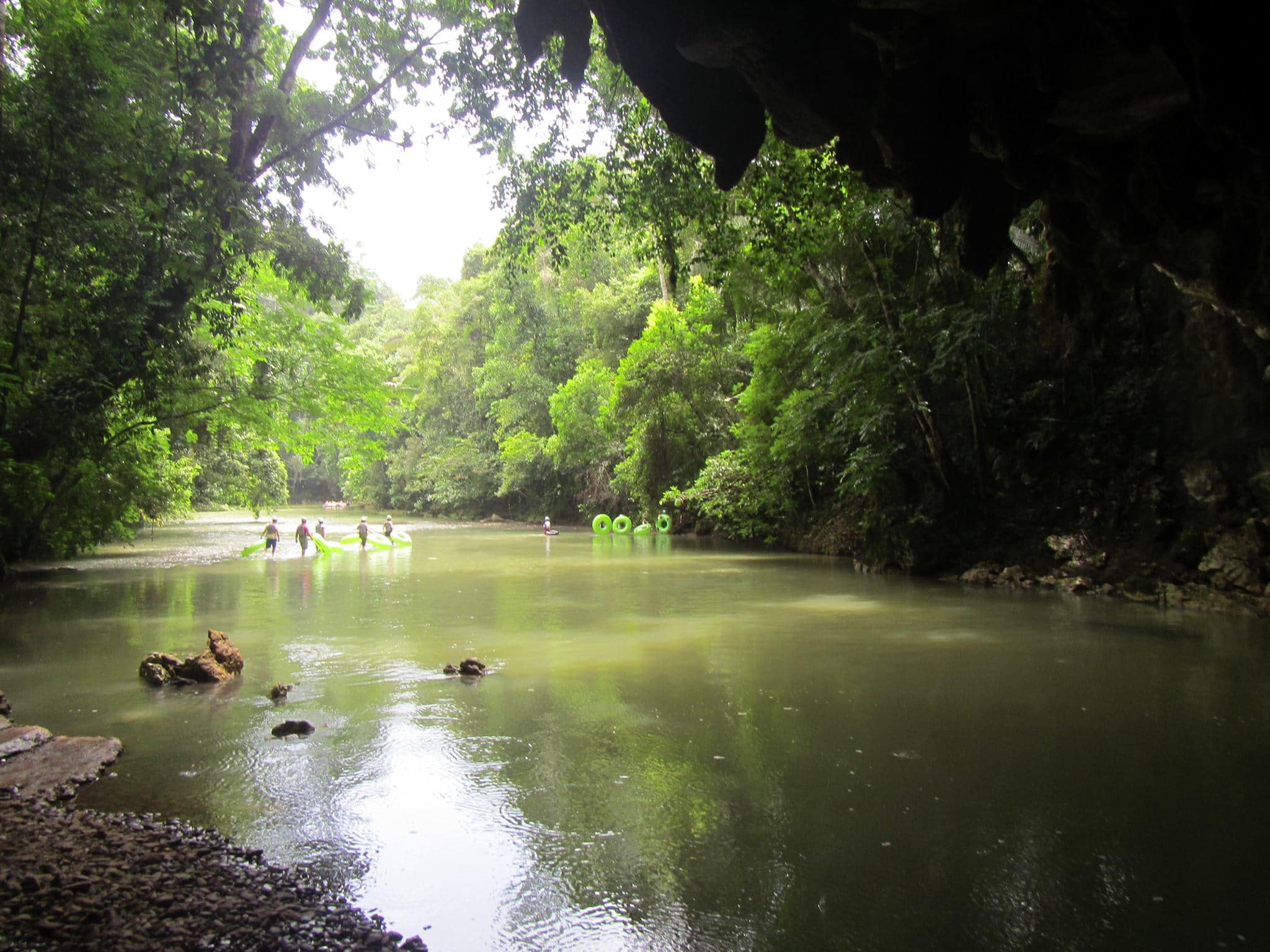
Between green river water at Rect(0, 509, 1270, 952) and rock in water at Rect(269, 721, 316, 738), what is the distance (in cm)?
17

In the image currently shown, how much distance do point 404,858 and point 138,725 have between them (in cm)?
307

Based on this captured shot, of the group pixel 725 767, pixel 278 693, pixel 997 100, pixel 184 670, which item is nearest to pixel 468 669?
pixel 278 693

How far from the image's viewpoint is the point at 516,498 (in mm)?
39312

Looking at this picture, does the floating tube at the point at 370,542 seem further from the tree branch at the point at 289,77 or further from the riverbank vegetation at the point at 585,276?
the tree branch at the point at 289,77

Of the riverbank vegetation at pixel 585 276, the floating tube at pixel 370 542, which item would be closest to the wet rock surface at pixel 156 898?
the riverbank vegetation at pixel 585 276

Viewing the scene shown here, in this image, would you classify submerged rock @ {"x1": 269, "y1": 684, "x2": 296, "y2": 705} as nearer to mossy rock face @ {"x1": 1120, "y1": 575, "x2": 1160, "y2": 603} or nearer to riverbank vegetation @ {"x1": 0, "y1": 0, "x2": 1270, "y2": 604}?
riverbank vegetation @ {"x1": 0, "y1": 0, "x2": 1270, "y2": 604}

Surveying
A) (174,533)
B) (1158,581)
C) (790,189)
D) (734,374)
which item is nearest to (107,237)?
(790,189)

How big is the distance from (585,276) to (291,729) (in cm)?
1228

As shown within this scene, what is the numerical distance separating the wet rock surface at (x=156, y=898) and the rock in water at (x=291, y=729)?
1.60 m

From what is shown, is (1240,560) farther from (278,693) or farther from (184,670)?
(184,670)

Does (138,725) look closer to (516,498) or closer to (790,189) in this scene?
(790,189)

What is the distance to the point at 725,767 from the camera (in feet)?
15.5

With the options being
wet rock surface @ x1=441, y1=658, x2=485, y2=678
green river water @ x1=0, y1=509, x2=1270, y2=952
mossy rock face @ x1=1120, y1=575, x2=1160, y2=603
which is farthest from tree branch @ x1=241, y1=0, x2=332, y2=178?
mossy rock face @ x1=1120, y1=575, x2=1160, y2=603

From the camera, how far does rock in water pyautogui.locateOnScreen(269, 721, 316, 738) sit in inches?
207
